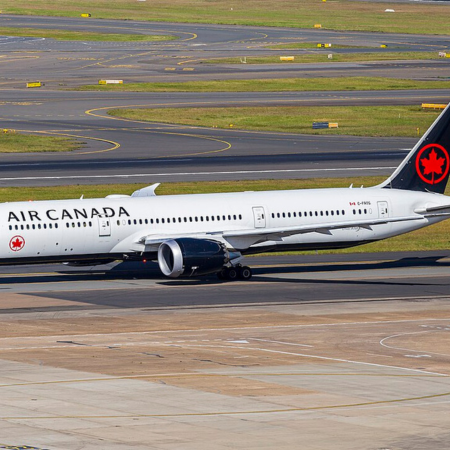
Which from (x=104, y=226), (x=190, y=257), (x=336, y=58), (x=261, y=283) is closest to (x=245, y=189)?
(x=261, y=283)

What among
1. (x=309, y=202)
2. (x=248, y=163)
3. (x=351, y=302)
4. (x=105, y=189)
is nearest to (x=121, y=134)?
(x=248, y=163)

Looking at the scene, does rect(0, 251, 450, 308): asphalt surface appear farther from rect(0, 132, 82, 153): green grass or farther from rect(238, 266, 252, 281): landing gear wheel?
rect(0, 132, 82, 153): green grass

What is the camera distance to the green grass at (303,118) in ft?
398

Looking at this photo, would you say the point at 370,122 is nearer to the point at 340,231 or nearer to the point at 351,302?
the point at 340,231

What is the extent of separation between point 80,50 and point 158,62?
2177 cm

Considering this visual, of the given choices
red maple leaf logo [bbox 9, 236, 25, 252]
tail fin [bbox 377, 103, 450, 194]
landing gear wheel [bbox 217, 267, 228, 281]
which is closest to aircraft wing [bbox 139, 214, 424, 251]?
landing gear wheel [bbox 217, 267, 228, 281]

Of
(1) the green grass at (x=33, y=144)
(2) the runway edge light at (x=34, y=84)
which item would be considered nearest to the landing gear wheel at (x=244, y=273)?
(1) the green grass at (x=33, y=144)

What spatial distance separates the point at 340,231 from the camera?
205ft

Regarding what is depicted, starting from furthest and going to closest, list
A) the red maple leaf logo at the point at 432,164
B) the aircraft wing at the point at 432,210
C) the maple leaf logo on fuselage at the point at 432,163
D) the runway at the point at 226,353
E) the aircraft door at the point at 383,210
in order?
1. the red maple leaf logo at the point at 432,164
2. the maple leaf logo on fuselage at the point at 432,163
3. the aircraft wing at the point at 432,210
4. the aircraft door at the point at 383,210
5. the runway at the point at 226,353

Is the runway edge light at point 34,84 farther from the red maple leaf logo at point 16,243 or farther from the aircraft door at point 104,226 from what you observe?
the red maple leaf logo at point 16,243

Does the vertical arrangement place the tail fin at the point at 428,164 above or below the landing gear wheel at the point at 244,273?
above

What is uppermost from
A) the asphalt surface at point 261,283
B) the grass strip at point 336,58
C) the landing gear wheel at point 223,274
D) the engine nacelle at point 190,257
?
the grass strip at point 336,58

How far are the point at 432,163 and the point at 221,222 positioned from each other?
44.0 ft

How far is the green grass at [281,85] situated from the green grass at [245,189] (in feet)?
200
